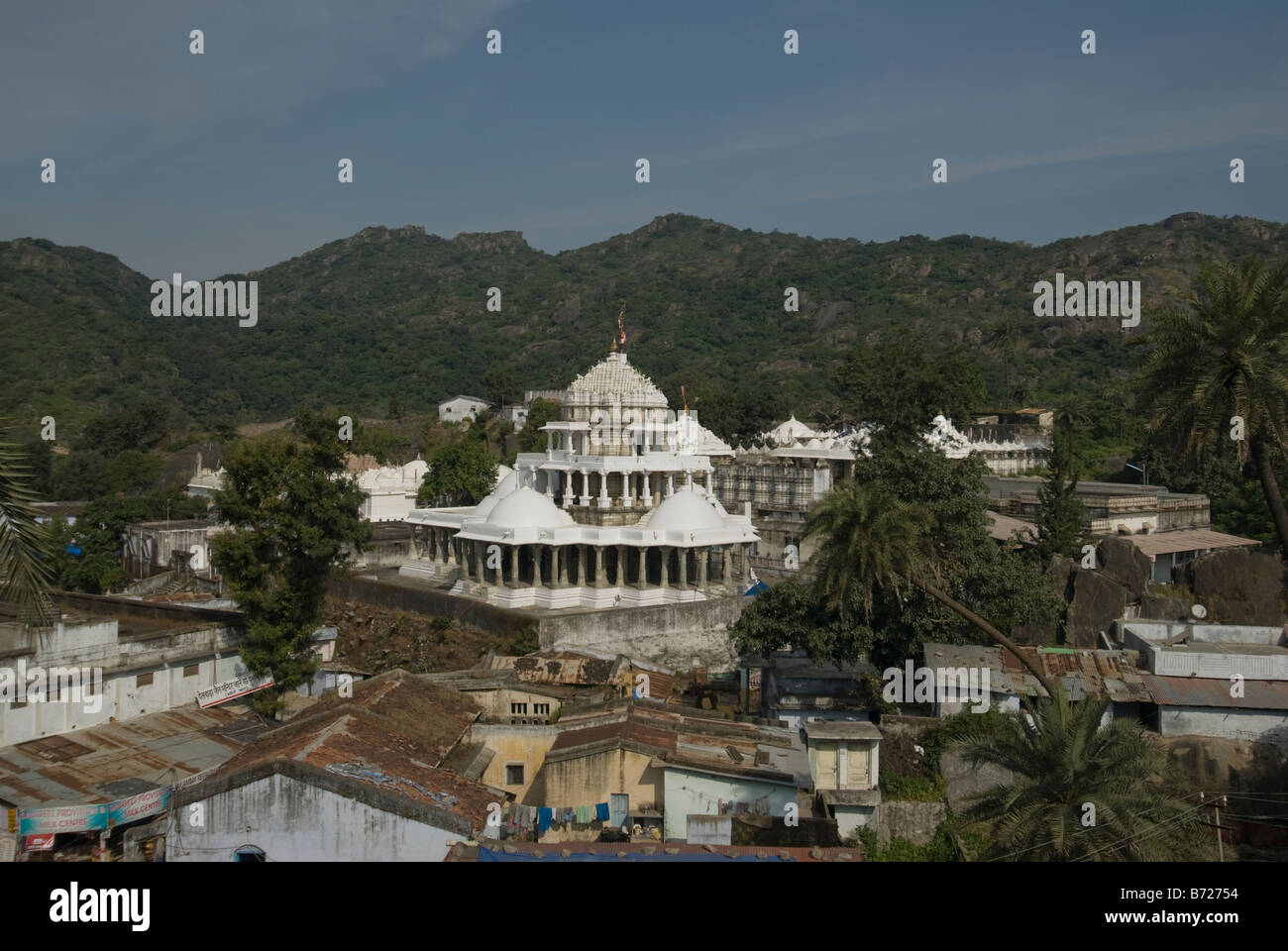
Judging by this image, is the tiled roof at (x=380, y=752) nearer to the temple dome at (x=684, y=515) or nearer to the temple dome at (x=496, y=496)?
the temple dome at (x=684, y=515)

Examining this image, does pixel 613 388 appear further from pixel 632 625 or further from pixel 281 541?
pixel 281 541

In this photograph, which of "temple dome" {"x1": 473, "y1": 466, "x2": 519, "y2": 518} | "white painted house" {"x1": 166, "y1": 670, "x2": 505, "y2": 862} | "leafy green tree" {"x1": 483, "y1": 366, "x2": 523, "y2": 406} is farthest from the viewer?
"leafy green tree" {"x1": 483, "y1": 366, "x2": 523, "y2": 406}

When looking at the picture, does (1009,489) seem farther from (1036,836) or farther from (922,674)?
(1036,836)

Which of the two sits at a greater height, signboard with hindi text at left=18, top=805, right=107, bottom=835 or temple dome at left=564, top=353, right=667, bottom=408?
temple dome at left=564, top=353, right=667, bottom=408

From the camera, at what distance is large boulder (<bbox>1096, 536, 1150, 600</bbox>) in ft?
100

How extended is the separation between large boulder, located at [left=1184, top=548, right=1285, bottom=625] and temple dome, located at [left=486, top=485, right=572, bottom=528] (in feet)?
62.0

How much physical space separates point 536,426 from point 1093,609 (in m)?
41.6

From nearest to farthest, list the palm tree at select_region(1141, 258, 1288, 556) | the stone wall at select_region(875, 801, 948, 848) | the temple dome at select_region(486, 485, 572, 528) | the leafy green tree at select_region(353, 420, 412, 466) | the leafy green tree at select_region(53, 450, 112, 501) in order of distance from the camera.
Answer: the palm tree at select_region(1141, 258, 1288, 556), the stone wall at select_region(875, 801, 948, 848), the temple dome at select_region(486, 485, 572, 528), the leafy green tree at select_region(53, 450, 112, 501), the leafy green tree at select_region(353, 420, 412, 466)

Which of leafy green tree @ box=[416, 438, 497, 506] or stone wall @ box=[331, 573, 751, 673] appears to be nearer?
stone wall @ box=[331, 573, 751, 673]

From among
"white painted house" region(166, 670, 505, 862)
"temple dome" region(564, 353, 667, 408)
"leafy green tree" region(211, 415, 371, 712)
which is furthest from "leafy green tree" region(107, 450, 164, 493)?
"white painted house" region(166, 670, 505, 862)

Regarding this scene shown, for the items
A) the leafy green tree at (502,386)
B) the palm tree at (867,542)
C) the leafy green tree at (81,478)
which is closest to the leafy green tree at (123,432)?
the leafy green tree at (81,478)

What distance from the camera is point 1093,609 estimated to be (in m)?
28.0

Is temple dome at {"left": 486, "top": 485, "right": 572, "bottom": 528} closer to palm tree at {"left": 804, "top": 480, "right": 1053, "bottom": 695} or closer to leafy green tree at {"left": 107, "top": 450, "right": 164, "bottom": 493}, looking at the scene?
palm tree at {"left": 804, "top": 480, "right": 1053, "bottom": 695}

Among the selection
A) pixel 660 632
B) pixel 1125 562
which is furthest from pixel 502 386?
pixel 1125 562
